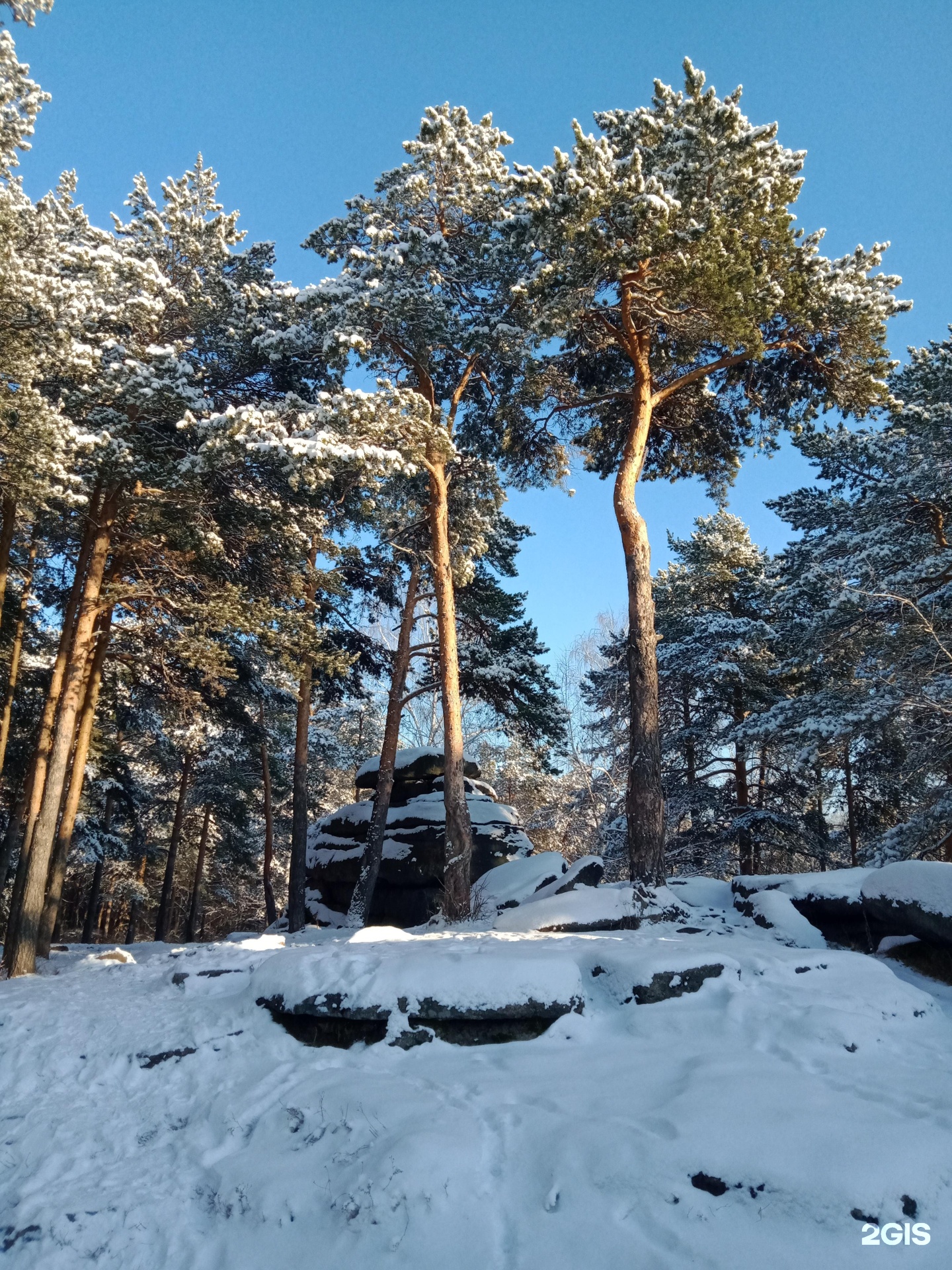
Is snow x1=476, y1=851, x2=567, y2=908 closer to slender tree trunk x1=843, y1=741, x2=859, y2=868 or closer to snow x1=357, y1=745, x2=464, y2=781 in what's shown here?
snow x1=357, y1=745, x2=464, y2=781

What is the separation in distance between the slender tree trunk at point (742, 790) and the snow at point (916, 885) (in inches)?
406

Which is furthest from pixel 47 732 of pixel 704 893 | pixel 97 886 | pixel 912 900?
pixel 912 900

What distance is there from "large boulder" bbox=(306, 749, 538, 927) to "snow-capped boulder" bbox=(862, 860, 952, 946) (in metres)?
9.59

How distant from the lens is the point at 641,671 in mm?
11641

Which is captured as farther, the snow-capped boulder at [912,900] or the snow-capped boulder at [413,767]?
the snow-capped boulder at [413,767]

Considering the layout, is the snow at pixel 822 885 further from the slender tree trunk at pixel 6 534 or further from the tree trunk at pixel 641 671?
the slender tree trunk at pixel 6 534

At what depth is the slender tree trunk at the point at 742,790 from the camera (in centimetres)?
1914

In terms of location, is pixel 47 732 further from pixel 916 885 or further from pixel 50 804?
pixel 916 885

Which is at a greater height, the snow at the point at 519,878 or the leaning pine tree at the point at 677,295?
the leaning pine tree at the point at 677,295

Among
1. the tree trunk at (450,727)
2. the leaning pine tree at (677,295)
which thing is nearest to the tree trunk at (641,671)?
the leaning pine tree at (677,295)

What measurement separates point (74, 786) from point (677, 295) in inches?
502

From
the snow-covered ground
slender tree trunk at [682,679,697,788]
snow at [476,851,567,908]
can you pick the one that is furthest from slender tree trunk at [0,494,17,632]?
slender tree trunk at [682,679,697,788]

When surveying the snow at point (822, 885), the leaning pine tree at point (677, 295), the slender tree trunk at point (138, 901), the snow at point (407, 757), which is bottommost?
the slender tree trunk at point (138, 901)

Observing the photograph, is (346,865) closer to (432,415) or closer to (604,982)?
(432,415)
